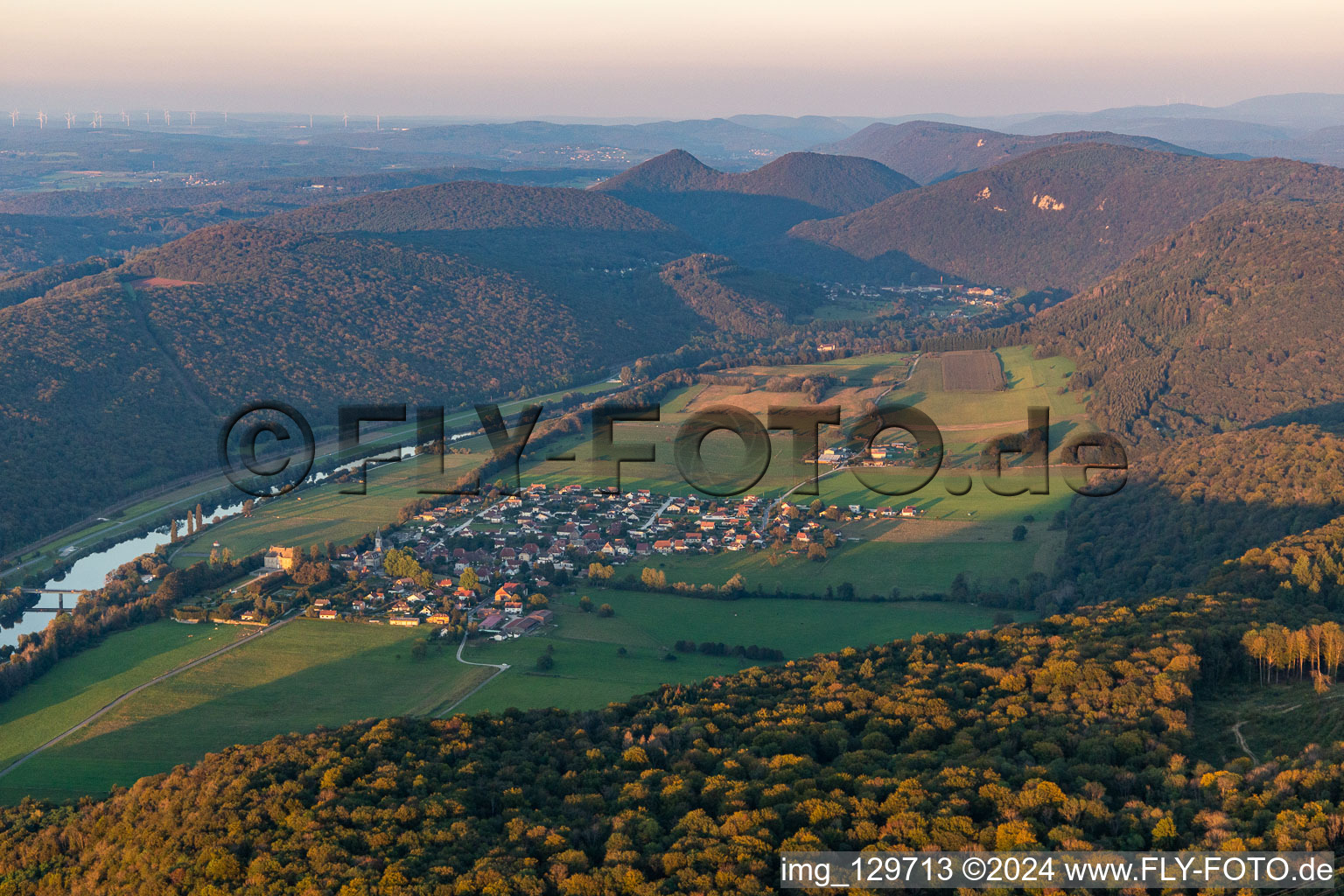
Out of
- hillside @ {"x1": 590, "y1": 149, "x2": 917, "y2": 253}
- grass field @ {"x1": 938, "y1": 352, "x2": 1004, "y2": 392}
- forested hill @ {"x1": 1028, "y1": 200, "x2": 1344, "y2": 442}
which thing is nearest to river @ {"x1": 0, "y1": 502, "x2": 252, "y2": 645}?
grass field @ {"x1": 938, "y1": 352, "x2": 1004, "y2": 392}

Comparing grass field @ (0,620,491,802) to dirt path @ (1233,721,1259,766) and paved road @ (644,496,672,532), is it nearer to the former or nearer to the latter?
paved road @ (644,496,672,532)

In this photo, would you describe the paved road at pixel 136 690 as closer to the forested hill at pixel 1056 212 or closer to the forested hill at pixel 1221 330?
the forested hill at pixel 1221 330

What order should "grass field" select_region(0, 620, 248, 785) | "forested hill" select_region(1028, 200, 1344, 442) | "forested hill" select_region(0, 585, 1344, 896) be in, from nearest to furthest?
"forested hill" select_region(0, 585, 1344, 896) < "grass field" select_region(0, 620, 248, 785) < "forested hill" select_region(1028, 200, 1344, 442)

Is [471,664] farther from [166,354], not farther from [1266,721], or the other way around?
[166,354]

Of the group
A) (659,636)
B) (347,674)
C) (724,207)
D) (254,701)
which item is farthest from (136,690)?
(724,207)

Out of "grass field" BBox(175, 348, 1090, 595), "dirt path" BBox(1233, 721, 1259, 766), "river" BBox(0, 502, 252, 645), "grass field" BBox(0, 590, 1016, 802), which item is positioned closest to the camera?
"dirt path" BBox(1233, 721, 1259, 766)
